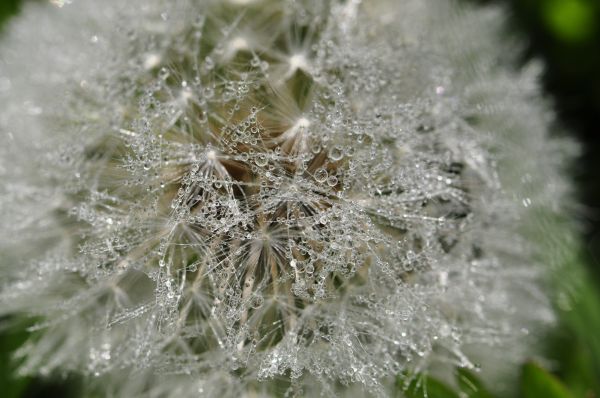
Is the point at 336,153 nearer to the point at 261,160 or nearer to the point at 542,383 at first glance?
the point at 261,160

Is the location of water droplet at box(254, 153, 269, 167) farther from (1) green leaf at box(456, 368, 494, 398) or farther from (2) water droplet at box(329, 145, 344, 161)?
(1) green leaf at box(456, 368, 494, 398)

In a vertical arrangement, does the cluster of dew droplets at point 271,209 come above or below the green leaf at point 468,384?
above

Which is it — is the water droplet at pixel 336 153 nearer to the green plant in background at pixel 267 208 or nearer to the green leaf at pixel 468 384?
the green plant in background at pixel 267 208

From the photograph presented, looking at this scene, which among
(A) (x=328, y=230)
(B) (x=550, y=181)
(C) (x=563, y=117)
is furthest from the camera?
(C) (x=563, y=117)

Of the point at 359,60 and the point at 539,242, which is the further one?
the point at 539,242

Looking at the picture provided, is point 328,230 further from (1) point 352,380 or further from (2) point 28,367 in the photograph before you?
(2) point 28,367

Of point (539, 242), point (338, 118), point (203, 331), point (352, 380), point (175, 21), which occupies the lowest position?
point (539, 242)

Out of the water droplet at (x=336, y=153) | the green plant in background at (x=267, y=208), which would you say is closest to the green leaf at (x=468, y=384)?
the green plant in background at (x=267, y=208)

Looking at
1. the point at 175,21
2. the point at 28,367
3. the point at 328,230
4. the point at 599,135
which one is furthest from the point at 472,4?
the point at 28,367
